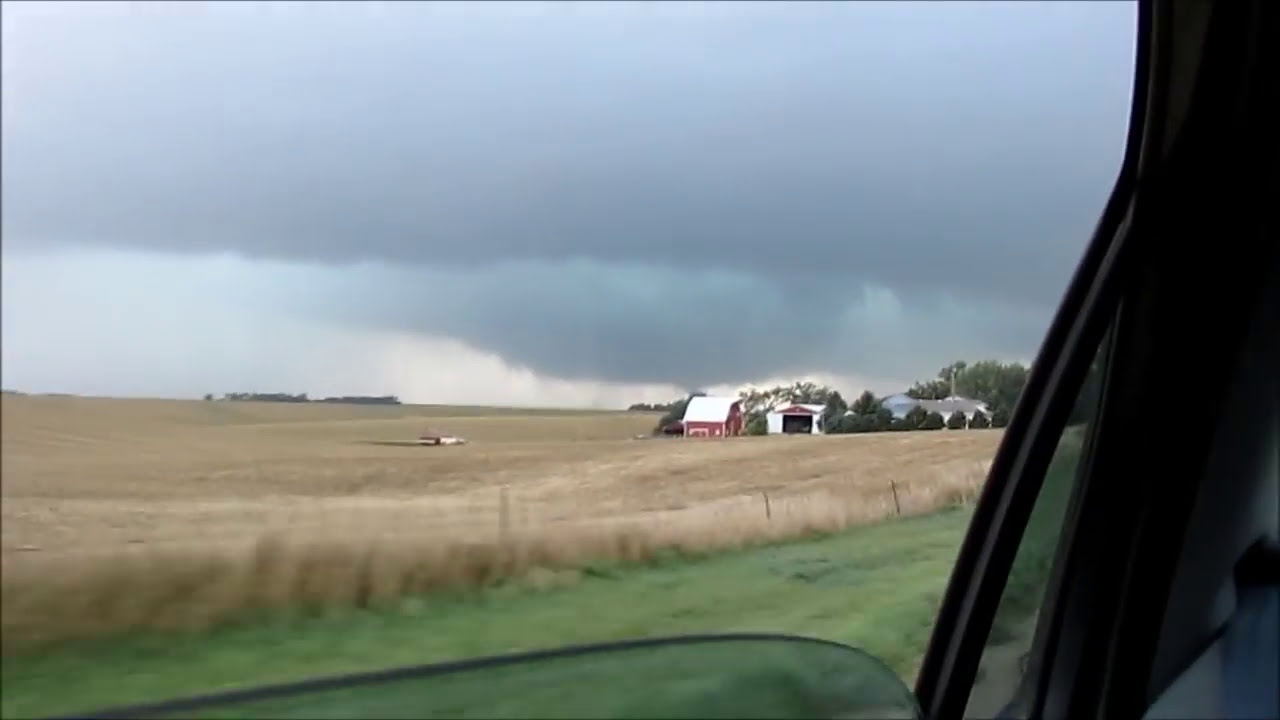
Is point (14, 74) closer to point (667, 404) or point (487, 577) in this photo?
point (487, 577)

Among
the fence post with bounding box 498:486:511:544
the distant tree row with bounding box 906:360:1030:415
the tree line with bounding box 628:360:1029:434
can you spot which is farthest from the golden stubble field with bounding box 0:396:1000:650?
the distant tree row with bounding box 906:360:1030:415

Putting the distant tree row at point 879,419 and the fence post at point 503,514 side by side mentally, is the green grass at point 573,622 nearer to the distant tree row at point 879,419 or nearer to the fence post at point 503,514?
the fence post at point 503,514

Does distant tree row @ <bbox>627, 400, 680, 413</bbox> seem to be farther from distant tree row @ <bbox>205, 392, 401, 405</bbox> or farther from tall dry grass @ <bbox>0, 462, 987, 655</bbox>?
distant tree row @ <bbox>205, 392, 401, 405</bbox>

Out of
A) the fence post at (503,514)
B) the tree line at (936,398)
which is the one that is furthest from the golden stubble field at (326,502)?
the tree line at (936,398)

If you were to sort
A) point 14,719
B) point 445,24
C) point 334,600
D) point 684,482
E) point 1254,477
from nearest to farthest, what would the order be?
point 14,719, point 334,600, point 445,24, point 684,482, point 1254,477

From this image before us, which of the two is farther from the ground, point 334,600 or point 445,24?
point 445,24

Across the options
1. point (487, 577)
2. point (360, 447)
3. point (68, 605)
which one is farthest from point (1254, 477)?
point (68, 605)

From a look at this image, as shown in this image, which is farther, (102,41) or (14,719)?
(102,41)
